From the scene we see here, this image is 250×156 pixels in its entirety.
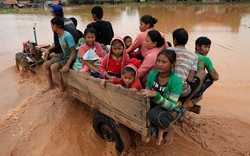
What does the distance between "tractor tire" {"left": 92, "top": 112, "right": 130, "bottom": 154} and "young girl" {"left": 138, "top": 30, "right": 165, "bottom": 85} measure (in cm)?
85

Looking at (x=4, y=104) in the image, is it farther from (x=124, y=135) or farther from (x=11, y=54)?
(x=11, y=54)

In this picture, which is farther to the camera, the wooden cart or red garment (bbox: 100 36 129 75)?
red garment (bbox: 100 36 129 75)

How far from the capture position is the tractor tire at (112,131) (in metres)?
3.26

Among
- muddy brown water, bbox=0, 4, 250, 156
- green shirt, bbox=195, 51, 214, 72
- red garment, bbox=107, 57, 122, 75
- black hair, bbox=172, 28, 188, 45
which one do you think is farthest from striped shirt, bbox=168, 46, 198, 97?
muddy brown water, bbox=0, 4, 250, 156

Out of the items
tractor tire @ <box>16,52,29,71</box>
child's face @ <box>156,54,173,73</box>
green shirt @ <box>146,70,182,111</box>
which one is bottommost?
tractor tire @ <box>16,52,29,71</box>

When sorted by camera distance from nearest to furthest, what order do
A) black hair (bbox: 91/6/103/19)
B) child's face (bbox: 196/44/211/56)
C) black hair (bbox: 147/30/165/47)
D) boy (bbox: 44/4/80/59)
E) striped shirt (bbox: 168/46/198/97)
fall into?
striped shirt (bbox: 168/46/198/97) < black hair (bbox: 147/30/165/47) < child's face (bbox: 196/44/211/56) < boy (bbox: 44/4/80/59) < black hair (bbox: 91/6/103/19)

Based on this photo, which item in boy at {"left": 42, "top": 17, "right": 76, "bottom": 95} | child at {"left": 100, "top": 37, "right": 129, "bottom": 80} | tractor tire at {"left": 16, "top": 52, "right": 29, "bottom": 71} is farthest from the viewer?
tractor tire at {"left": 16, "top": 52, "right": 29, "bottom": 71}

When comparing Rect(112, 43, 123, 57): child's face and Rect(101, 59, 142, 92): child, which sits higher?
Rect(112, 43, 123, 57): child's face

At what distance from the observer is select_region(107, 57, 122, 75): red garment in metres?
3.43

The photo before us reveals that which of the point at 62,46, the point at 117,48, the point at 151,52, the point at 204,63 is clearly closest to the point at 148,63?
the point at 151,52

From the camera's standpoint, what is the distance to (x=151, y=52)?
3123 millimetres

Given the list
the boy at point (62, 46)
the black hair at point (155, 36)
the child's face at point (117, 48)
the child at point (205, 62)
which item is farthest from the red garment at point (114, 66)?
the child at point (205, 62)

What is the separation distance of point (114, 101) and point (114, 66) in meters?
0.65

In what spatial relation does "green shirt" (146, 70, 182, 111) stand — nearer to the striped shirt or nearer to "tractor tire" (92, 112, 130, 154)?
the striped shirt
